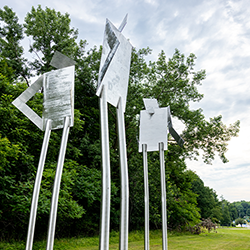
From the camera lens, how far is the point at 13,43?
49.7 feet

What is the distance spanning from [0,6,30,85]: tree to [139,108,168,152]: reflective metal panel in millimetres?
12264

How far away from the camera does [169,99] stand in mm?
15445

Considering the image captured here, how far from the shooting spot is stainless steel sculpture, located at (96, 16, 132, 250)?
3.21 metres

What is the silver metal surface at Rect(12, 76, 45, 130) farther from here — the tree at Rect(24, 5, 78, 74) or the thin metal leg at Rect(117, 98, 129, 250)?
the tree at Rect(24, 5, 78, 74)

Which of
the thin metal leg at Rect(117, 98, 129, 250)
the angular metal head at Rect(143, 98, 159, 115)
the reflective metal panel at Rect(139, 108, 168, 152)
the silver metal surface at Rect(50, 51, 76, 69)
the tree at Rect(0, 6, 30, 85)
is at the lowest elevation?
the thin metal leg at Rect(117, 98, 129, 250)

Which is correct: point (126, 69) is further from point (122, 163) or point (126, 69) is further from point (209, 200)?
point (209, 200)

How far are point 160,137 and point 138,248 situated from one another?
27.3ft

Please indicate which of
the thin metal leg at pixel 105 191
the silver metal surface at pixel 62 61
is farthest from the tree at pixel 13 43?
the thin metal leg at pixel 105 191

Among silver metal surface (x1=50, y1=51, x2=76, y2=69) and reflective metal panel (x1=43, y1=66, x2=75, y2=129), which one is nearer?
reflective metal panel (x1=43, y1=66, x2=75, y2=129)

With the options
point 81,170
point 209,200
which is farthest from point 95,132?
point 209,200

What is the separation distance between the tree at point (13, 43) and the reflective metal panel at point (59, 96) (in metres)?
11.7

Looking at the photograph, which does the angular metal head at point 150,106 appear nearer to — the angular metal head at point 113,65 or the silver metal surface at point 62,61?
the angular metal head at point 113,65

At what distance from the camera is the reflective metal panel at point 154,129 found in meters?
5.29

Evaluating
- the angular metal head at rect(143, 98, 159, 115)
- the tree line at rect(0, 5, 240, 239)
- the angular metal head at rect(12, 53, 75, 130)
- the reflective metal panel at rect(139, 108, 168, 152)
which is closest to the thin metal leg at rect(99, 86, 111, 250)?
the angular metal head at rect(12, 53, 75, 130)
